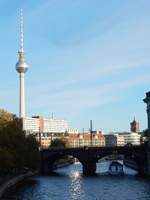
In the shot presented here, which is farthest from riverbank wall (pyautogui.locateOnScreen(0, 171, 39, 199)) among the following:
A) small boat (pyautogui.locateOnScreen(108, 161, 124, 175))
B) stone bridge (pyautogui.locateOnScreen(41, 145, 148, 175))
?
small boat (pyautogui.locateOnScreen(108, 161, 124, 175))

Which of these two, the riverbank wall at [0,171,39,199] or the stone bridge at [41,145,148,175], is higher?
the stone bridge at [41,145,148,175]

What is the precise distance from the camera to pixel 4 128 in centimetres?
11088

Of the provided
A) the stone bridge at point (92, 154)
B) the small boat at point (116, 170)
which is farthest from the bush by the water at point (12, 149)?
the small boat at point (116, 170)

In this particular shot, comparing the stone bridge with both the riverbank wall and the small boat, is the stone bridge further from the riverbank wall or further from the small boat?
the riverbank wall

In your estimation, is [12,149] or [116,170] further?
[116,170]

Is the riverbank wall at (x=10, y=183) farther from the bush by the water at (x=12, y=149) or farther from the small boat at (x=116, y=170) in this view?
the small boat at (x=116, y=170)

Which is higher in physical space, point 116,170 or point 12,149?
point 12,149

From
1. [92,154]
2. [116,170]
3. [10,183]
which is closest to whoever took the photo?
[10,183]

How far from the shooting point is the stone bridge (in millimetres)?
153500

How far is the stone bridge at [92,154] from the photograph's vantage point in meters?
154

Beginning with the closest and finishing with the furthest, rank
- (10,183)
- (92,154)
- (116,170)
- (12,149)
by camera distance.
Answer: (10,183) → (12,149) → (116,170) → (92,154)

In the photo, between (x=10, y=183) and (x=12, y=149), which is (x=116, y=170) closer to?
Answer: (x=12, y=149)

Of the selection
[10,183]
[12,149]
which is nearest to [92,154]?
[12,149]

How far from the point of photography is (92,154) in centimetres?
16288
